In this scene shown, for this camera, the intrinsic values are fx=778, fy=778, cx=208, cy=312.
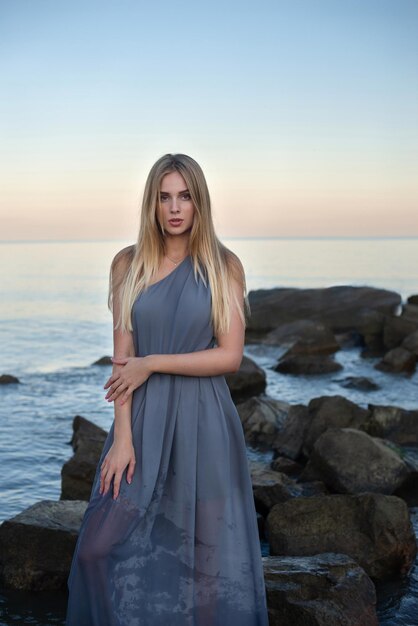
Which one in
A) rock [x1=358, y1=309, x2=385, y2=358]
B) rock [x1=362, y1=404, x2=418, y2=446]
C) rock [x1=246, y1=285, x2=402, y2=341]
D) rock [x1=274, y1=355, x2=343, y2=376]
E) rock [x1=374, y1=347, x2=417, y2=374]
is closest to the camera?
rock [x1=362, y1=404, x2=418, y2=446]

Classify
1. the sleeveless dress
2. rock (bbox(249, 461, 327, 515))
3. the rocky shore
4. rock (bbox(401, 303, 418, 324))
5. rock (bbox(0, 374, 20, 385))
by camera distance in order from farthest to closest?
rock (bbox(401, 303, 418, 324))
rock (bbox(0, 374, 20, 385))
rock (bbox(249, 461, 327, 515))
the rocky shore
the sleeveless dress

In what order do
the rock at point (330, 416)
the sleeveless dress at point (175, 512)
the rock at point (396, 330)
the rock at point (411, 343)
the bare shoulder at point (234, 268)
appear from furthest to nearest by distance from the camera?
the rock at point (396, 330) < the rock at point (411, 343) < the rock at point (330, 416) < the bare shoulder at point (234, 268) < the sleeveless dress at point (175, 512)

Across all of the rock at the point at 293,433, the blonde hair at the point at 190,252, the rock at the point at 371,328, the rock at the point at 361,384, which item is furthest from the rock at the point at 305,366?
the blonde hair at the point at 190,252

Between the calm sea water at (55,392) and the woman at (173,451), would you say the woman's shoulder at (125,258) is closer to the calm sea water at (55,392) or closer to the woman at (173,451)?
the woman at (173,451)

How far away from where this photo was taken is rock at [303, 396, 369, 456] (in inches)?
364

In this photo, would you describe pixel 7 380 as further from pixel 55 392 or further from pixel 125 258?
pixel 125 258

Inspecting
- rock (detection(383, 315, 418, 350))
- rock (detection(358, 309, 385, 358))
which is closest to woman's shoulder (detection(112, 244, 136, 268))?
rock (detection(383, 315, 418, 350))

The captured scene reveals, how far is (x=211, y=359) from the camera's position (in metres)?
3.59

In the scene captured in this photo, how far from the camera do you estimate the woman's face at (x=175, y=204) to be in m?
3.68

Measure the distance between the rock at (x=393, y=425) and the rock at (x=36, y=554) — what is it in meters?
5.12

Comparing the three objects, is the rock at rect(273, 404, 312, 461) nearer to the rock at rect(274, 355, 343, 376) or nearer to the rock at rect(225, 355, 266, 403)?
the rock at rect(225, 355, 266, 403)

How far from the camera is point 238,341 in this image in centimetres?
371

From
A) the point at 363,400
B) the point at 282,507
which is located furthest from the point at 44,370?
the point at 282,507

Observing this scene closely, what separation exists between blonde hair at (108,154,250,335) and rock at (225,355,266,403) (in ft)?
30.1
